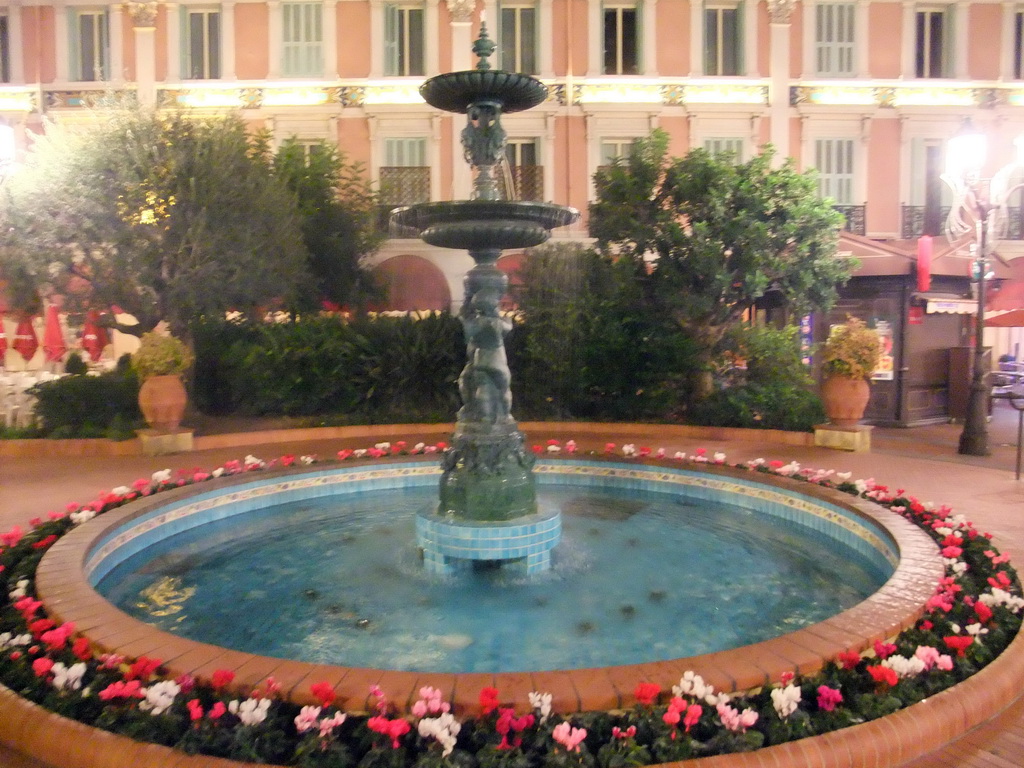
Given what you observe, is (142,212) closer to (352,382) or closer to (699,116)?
(352,382)

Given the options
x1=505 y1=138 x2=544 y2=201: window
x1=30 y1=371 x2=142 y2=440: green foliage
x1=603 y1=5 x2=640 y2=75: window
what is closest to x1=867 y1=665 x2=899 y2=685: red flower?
x1=30 y1=371 x2=142 y2=440: green foliage

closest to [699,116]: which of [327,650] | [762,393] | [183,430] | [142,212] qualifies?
[762,393]

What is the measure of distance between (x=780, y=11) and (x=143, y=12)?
1710cm

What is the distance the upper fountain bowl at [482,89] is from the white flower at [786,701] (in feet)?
14.9

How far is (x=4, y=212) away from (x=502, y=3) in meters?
13.8

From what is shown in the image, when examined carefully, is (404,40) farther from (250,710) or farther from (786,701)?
(786,701)

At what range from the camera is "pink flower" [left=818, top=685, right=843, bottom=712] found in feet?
10.6

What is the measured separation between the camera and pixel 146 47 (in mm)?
20688

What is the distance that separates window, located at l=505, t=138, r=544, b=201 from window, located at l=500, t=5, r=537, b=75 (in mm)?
1964

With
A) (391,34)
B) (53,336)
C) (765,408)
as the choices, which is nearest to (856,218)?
(765,408)

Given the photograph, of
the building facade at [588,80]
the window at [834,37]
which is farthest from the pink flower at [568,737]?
the window at [834,37]

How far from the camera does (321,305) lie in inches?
701

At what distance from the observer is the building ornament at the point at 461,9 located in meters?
20.4

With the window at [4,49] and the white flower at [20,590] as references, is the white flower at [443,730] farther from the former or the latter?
the window at [4,49]
